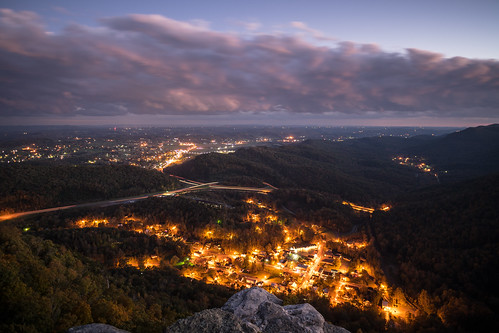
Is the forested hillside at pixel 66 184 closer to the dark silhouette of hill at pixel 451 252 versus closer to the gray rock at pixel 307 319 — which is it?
the gray rock at pixel 307 319

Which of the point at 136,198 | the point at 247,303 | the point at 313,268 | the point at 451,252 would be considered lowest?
the point at 313,268

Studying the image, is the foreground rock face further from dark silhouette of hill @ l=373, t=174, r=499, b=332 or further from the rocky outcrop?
dark silhouette of hill @ l=373, t=174, r=499, b=332

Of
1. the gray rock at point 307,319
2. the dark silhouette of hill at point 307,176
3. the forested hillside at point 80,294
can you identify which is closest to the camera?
the forested hillside at point 80,294

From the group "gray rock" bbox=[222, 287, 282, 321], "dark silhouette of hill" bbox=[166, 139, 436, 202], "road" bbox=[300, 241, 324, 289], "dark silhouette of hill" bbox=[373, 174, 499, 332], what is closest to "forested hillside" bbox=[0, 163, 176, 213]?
"dark silhouette of hill" bbox=[166, 139, 436, 202]

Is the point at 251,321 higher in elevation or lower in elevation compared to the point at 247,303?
higher

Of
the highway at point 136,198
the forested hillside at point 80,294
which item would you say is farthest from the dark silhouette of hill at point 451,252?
the highway at point 136,198

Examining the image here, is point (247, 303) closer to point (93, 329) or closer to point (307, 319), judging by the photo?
point (307, 319)

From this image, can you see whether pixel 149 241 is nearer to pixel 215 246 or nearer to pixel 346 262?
pixel 215 246

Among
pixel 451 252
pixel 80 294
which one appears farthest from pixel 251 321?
pixel 451 252

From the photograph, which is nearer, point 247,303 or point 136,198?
point 247,303
